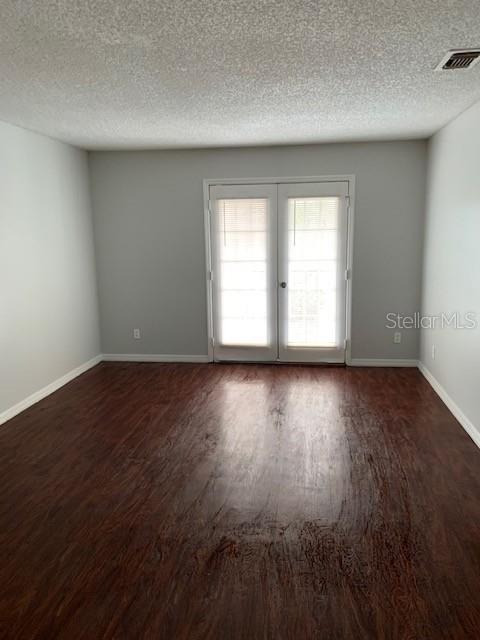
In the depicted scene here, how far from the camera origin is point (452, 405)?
4.17 m

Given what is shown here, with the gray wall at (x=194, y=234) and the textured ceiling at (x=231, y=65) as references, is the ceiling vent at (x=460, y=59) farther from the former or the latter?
the gray wall at (x=194, y=234)

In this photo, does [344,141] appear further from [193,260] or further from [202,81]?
[202,81]

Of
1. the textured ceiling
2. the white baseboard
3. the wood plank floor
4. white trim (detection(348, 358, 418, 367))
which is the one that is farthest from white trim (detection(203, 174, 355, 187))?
the wood plank floor

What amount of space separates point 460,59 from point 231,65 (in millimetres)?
1269

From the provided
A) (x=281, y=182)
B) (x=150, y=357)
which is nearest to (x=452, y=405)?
(x=281, y=182)

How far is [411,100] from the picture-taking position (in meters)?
3.55

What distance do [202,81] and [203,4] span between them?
1043mm

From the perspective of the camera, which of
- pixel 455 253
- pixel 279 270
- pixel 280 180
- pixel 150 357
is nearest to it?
pixel 455 253

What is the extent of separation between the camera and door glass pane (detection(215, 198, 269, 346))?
549 cm

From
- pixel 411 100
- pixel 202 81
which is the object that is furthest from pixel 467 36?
pixel 202 81

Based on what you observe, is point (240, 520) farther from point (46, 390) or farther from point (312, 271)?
point (312, 271)

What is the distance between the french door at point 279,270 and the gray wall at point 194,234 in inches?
6.5

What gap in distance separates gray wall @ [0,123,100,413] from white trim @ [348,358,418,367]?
3127mm

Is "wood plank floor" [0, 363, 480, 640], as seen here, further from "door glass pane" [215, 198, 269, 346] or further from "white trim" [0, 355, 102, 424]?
"door glass pane" [215, 198, 269, 346]
